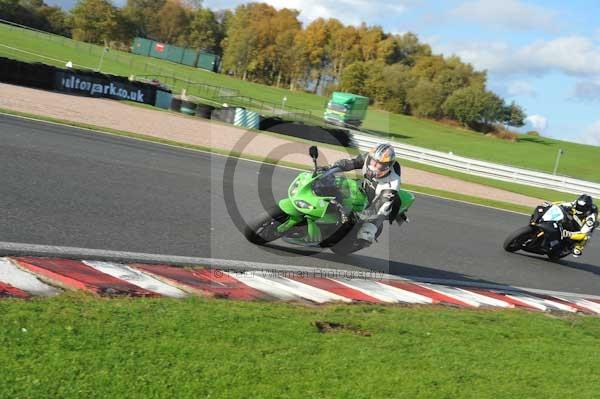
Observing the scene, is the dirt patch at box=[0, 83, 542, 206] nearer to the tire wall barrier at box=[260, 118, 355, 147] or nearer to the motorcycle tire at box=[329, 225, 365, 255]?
the tire wall barrier at box=[260, 118, 355, 147]

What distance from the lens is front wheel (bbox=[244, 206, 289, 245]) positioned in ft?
25.2

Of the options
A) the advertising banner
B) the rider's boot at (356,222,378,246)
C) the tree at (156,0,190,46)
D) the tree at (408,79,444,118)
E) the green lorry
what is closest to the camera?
the rider's boot at (356,222,378,246)

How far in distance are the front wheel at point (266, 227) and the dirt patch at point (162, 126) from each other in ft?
31.1

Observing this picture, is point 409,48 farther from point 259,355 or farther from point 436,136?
point 259,355

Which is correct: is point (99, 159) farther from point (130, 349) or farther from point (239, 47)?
point (239, 47)

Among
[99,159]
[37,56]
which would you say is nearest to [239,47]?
[37,56]

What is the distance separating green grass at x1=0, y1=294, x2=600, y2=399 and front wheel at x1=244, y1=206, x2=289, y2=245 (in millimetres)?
1912

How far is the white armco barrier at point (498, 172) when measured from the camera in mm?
36250

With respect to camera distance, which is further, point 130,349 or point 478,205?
point 478,205

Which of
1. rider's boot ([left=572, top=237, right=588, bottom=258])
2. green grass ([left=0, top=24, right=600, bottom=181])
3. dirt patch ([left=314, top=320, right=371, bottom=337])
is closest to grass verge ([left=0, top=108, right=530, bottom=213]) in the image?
rider's boot ([left=572, top=237, right=588, bottom=258])

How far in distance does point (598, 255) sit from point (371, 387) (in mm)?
12410

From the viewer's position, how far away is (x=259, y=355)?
410cm

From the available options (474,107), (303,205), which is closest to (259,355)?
(303,205)

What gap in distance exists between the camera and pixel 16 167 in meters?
9.38
